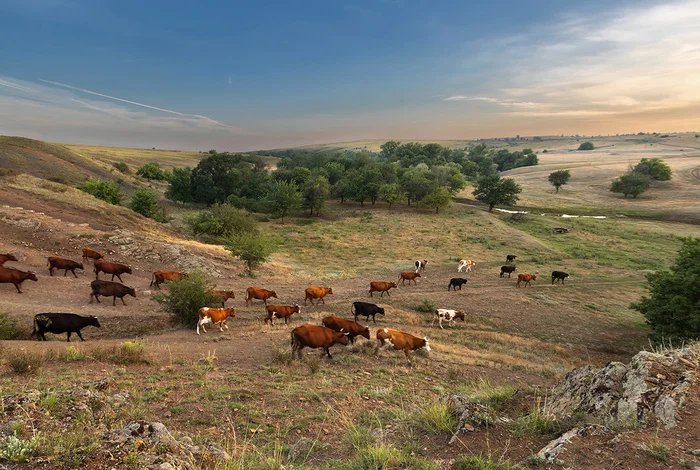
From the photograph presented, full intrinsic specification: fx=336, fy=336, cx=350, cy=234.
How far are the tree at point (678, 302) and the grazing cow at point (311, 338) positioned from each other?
625 inches

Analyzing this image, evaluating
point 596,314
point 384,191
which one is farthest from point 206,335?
point 384,191

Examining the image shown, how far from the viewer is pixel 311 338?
11.9 metres

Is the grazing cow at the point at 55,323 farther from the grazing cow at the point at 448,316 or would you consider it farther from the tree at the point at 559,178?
the tree at the point at 559,178

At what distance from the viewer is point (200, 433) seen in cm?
664

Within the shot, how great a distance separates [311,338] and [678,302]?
1844 cm

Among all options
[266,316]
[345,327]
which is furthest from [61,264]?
[345,327]

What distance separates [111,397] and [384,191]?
195 ft

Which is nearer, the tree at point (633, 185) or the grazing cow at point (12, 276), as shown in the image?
the grazing cow at point (12, 276)

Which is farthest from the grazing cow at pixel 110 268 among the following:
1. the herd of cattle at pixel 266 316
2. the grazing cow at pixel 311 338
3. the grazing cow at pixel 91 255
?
the grazing cow at pixel 311 338

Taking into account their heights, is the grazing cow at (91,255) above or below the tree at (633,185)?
below

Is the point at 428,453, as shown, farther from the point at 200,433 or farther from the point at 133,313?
the point at 133,313

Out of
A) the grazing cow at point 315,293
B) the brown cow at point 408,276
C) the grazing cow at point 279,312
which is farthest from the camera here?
the brown cow at point 408,276

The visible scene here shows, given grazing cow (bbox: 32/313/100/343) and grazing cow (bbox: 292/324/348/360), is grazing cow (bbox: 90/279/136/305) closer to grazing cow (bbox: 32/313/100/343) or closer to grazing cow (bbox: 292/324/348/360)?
grazing cow (bbox: 32/313/100/343)

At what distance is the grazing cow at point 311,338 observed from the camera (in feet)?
38.9
